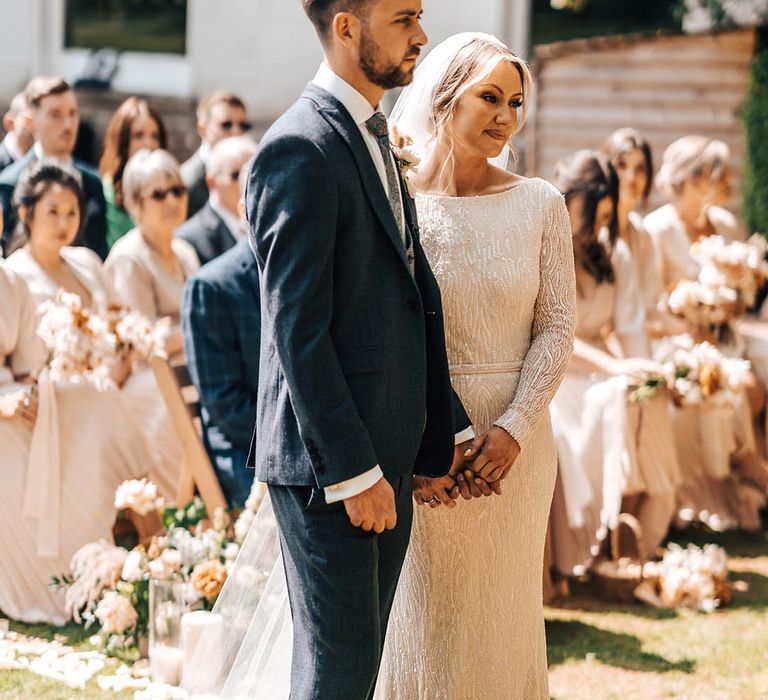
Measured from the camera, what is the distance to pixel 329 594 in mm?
2814

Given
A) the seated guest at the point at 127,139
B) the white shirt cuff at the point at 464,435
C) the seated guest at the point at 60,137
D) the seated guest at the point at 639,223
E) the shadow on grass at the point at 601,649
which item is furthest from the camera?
the seated guest at the point at 127,139

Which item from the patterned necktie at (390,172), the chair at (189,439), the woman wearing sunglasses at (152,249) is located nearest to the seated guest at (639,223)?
the woman wearing sunglasses at (152,249)

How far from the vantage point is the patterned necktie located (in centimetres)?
290

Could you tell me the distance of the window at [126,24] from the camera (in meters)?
15.2

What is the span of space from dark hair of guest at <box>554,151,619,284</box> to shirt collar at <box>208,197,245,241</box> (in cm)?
182

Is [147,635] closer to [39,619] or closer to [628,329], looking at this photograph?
[39,619]

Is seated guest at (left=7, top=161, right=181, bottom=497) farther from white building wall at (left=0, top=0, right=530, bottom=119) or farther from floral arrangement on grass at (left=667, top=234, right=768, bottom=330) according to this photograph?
white building wall at (left=0, top=0, right=530, bottom=119)

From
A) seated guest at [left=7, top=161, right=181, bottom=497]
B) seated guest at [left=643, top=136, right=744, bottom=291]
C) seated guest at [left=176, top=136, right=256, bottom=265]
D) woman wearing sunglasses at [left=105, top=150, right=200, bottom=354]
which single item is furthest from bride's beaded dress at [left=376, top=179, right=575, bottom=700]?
seated guest at [left=643, top=136, right=744, bottom=291]

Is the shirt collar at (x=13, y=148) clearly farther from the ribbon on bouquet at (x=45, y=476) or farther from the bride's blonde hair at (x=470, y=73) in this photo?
the bride's blonde hair at (x=470, y=73)

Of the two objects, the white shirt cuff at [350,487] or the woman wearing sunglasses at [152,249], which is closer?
the white shirt cuff at [350,487]

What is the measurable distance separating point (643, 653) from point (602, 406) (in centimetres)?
144

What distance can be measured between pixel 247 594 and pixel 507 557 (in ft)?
2.97

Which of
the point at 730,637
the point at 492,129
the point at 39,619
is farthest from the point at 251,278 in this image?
the point at 730,637

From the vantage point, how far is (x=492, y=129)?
3.48 meters
